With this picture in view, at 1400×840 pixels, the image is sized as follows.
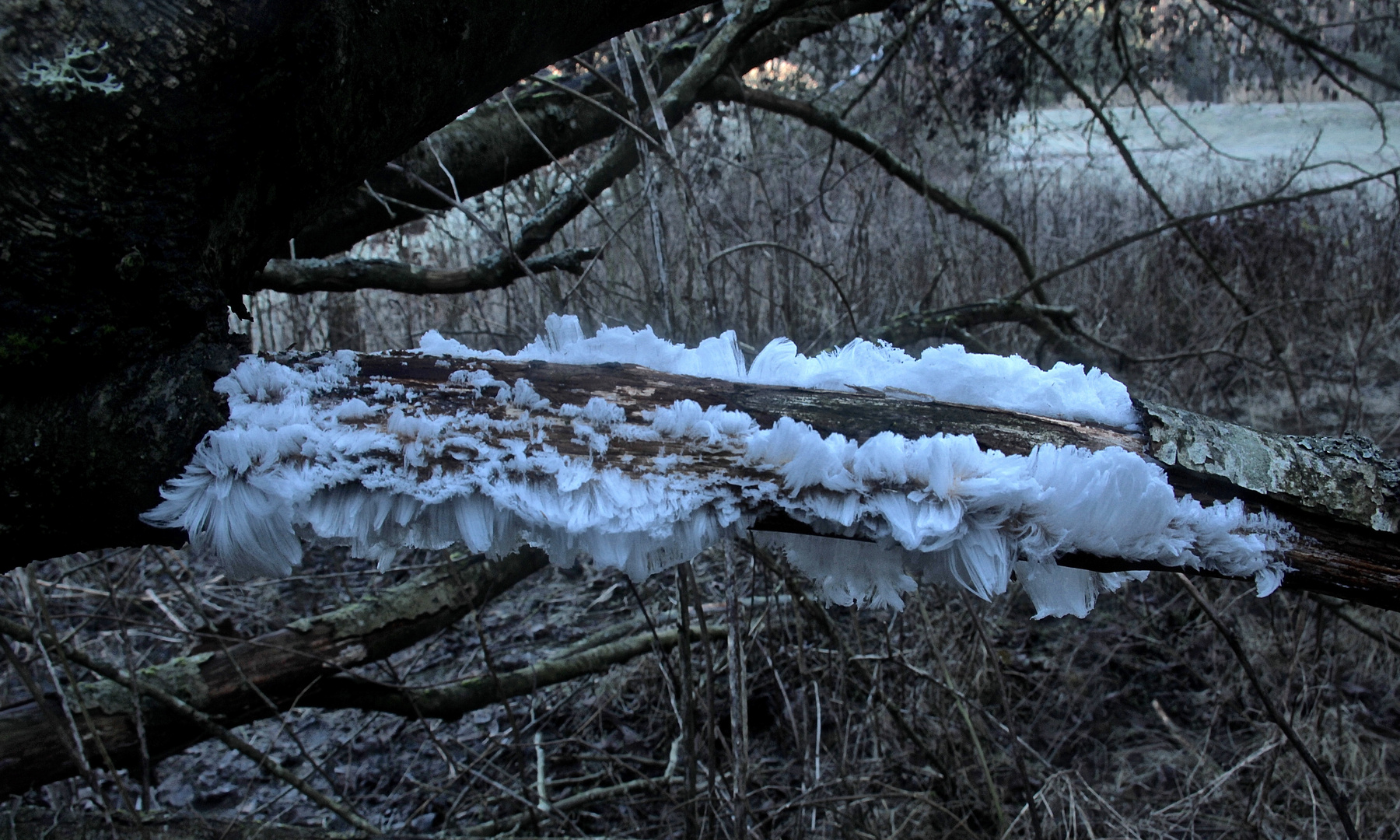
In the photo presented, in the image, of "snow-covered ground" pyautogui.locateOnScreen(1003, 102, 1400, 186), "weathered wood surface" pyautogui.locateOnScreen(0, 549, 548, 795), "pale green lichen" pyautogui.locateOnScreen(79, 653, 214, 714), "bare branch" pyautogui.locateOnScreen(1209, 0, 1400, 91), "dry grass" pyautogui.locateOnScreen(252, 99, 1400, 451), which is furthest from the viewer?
"snow-covered ground" pyautogui.locateOnScreen(1003, 102, 1400, 186)

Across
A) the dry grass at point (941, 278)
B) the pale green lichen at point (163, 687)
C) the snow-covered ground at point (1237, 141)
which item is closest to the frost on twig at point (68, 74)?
the pale green lichen at point (163, 687)

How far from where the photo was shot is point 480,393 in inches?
38.2

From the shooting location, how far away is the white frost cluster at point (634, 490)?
86 centimetres

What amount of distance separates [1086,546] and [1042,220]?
691 centimetres

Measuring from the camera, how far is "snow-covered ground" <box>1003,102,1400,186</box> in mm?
8195

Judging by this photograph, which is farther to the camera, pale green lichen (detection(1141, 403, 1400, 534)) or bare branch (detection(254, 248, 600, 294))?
bare branch (detection(254, 248, 600, 294))

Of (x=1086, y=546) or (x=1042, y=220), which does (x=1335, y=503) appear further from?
(x=1042, y=220)

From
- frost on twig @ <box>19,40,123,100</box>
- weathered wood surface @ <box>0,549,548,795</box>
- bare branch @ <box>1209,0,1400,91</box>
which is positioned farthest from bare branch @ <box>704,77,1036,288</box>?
frost on twig @ <box>19,40,123,100</box>

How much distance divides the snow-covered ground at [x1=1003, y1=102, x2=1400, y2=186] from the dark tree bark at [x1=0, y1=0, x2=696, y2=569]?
19.9ft

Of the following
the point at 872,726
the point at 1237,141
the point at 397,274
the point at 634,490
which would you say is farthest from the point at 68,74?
the point at 1237,141

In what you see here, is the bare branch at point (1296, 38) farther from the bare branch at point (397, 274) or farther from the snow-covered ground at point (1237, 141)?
the bare branch at point (397, 274)

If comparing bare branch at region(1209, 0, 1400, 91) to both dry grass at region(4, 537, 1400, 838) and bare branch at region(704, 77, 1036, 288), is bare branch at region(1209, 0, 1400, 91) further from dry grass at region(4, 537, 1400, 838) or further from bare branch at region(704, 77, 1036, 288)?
dry grass at region(4, 537, 1400, 838)

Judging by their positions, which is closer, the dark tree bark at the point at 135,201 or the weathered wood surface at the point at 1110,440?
the dark tree bark at the point at 135,201

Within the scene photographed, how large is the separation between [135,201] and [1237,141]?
15449 mm
